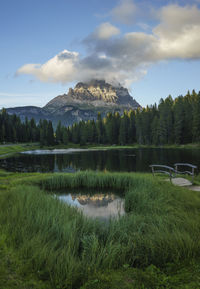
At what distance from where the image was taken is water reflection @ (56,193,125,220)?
10612 mm

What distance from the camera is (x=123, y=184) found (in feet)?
53.1

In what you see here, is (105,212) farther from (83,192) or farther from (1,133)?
(1,133)

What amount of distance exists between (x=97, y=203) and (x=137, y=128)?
275ft

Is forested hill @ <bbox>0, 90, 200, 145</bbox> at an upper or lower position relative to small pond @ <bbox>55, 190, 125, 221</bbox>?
upper

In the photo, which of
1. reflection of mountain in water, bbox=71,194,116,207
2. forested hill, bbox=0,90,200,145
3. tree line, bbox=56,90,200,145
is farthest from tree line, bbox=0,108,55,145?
reflection of mountain in water, bbox=71,194,116,207

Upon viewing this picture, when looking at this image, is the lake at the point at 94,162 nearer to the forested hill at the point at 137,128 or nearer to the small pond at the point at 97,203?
the small pond at the point at 97,203

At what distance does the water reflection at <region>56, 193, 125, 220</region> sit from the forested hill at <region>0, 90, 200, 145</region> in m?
63.6

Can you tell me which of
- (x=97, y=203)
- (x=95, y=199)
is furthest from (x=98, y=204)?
(x=95, y=199)

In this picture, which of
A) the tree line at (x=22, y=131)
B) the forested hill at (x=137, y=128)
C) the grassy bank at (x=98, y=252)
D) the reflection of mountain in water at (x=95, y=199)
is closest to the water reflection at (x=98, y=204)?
the reflection of mountain in water at (x=95, y=199)

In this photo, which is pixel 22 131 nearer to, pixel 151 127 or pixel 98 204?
pixel 151 127

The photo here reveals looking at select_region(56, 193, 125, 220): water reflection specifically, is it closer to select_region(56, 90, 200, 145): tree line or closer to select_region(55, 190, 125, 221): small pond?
select_region(55, 190, 125, 221): small pond

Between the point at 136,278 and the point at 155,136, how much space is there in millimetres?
83828

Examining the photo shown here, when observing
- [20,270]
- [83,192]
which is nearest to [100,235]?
[20,270]

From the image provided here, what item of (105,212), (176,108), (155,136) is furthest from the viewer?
(155,136)
